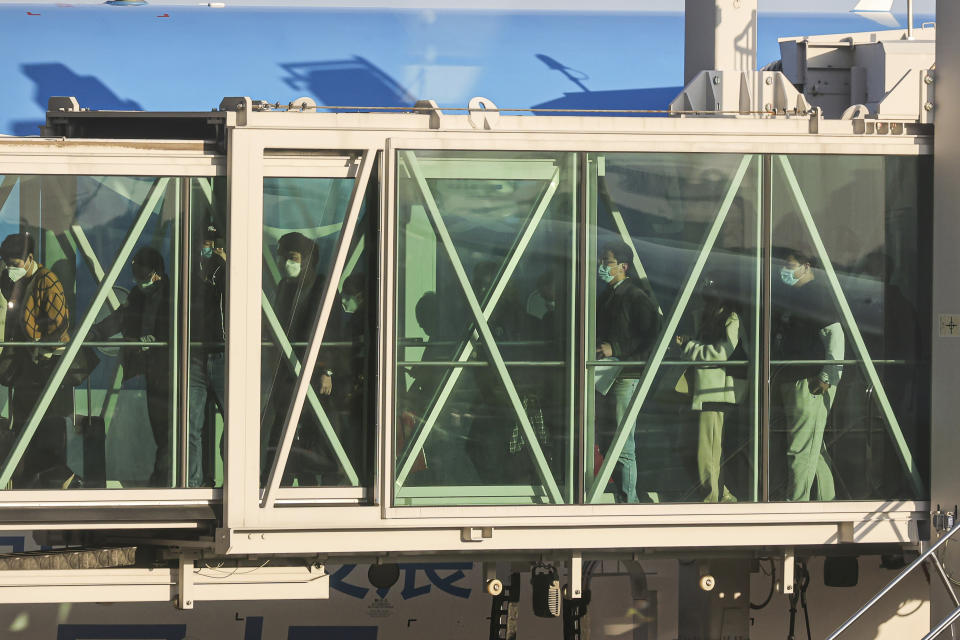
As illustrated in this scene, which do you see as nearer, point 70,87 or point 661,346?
point 661,346

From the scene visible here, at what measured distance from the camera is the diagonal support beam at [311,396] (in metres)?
10.8

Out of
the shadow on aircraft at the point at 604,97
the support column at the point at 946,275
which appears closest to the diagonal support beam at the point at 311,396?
the support column at the point at 946,275

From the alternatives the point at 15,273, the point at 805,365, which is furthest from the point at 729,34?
the point at 15,273

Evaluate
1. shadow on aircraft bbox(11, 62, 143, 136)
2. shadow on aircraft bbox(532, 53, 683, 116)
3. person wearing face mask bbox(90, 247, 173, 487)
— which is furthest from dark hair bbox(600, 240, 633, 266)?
shadow on aircraft bbox(11, 62, 143, 136)

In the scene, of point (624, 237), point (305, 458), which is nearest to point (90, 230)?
point (305, 458)

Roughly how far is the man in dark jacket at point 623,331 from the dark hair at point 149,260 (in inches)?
174

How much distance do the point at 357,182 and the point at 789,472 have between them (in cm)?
533

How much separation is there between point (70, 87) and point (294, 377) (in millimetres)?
15456

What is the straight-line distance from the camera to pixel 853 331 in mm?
11234

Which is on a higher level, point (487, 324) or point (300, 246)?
point (300, 246)

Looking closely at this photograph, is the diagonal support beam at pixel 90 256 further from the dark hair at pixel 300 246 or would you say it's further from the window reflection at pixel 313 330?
the dark hair at pixel 300 246

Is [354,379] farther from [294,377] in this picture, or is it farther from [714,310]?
[714,310]

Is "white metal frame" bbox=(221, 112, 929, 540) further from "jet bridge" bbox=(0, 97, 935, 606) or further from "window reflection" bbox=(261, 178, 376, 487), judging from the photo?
"window reflection" bbox=(261, 178, 376, 487)

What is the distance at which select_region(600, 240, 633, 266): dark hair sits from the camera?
11031 mm
